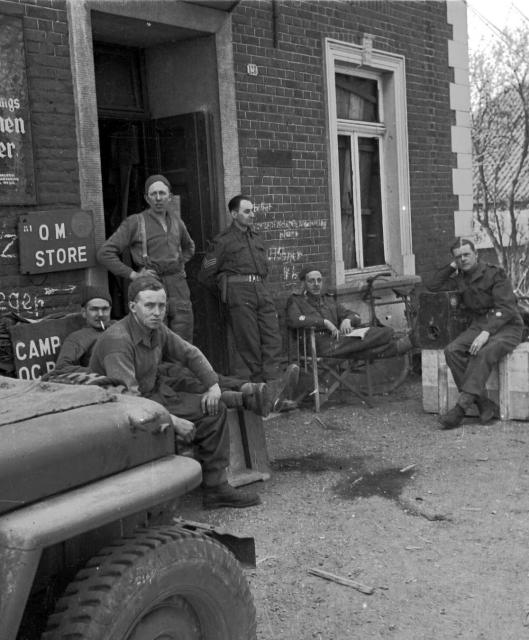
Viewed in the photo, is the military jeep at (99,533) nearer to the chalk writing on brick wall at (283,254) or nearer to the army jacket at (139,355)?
the army jacket at (139,355)

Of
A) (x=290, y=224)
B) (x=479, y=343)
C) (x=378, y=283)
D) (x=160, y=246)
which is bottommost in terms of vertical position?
(x=479, y=343)

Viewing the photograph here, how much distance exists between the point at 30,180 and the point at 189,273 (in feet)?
7.72

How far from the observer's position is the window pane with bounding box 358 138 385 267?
1023 centimetres

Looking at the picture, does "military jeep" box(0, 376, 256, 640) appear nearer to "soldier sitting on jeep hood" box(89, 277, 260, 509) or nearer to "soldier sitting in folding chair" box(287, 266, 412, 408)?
"soldier sitting on jeep hood" box(89, 277, 260, 509)

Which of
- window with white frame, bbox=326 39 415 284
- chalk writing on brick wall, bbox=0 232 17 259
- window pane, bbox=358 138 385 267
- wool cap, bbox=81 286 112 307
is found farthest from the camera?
window pane, bbox=358 138 385 267

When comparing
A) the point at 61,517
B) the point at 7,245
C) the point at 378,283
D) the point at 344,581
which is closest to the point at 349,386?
the point at 378,283

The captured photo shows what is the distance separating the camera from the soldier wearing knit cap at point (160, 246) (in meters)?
6.98

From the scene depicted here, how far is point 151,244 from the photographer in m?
7.09

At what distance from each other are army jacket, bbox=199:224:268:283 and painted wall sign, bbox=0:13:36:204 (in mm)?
1946

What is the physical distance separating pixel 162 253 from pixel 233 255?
0.87 meters

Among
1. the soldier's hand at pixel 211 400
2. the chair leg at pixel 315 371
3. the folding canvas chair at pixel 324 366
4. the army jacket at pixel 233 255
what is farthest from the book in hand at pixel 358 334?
the soldier's hand at pixel 211 400

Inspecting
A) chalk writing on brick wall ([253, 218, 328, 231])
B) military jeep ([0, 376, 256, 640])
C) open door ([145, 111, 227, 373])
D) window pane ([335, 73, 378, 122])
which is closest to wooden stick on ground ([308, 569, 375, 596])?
military jeep ([0, 376, 256, 640])

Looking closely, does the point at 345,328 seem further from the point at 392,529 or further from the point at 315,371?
the point at 392,529

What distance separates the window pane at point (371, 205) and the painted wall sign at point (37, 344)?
15.5 ft
